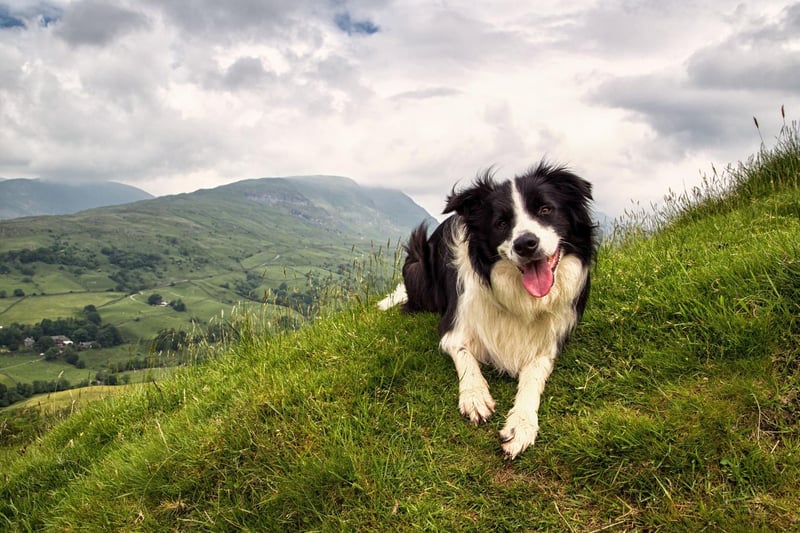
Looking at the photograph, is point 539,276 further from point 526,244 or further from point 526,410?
point 526,410

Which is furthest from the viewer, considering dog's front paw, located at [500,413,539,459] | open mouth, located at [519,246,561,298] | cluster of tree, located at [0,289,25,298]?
cluster of tree, located at [0,289,25,298]

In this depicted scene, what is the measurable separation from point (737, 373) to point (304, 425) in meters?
3.43

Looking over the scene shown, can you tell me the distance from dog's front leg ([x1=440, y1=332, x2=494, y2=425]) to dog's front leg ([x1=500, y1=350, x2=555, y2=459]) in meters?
0.24

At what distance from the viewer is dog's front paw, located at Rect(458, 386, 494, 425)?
13.9 ft

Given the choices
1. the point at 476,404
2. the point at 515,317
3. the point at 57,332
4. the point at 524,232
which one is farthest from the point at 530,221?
the point at 57,332

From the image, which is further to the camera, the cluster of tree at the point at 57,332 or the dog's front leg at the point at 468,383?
the cluster of tree at the point at 57,332

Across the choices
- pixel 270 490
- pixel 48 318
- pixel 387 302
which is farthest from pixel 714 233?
pixel 48 318

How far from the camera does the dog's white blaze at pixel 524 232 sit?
4219 mm

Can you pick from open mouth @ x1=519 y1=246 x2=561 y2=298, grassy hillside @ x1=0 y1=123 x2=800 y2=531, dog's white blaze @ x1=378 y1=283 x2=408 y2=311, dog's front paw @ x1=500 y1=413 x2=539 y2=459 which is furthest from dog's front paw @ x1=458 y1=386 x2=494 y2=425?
dog's white blaze @ x1=378 y1=283 x2=408 y2=311

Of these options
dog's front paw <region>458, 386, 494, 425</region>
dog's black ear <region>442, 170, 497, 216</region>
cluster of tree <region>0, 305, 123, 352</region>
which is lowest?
cluster of tree <region>0, 305, 123, 352</region>

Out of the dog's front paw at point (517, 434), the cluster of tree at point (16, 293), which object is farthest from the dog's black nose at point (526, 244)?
the cluster of tree at point (16, 293)

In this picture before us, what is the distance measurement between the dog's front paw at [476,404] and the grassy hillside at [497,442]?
112 mm

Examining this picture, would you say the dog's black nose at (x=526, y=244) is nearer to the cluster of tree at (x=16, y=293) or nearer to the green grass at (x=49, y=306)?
the green grass at (x=49, y=306)

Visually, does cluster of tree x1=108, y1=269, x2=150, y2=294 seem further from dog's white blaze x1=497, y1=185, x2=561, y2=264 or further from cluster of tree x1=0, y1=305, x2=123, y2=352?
dog's white blaze x1=497, y1=185, x2=561, y2=264
